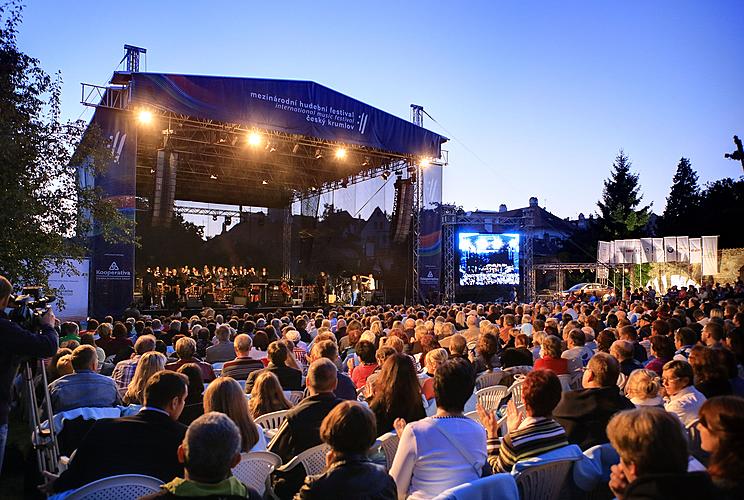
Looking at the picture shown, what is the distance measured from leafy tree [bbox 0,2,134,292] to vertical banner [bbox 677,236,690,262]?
18.3 m

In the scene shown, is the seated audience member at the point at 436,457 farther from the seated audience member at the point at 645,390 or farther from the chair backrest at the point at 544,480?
the seated audience member at the point at 645,390

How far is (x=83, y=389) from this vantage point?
13.4 feet

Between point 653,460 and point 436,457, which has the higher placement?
point 653,460

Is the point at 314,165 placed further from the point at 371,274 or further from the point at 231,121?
the point at 231,121

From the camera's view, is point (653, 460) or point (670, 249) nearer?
point (653, 460)

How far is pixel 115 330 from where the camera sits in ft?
24.6

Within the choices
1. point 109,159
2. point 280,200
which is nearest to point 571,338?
point 109,159

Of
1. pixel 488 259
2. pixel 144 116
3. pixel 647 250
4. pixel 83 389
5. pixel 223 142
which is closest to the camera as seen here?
pixel 83 389

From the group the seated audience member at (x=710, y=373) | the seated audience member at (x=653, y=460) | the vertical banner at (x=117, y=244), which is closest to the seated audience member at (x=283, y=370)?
the seated audience member at (x=710, y=373)

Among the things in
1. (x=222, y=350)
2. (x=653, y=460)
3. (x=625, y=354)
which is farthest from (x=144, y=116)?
(x=653, y=460)

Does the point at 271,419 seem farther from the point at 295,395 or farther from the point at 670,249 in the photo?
the point at 670,249

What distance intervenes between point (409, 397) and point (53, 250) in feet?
25.6

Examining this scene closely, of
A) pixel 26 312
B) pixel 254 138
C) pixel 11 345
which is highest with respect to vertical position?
pixel 254 138

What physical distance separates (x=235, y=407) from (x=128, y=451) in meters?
0.53
